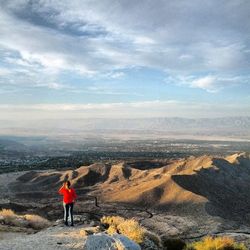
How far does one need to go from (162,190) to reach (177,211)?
6.08 metres

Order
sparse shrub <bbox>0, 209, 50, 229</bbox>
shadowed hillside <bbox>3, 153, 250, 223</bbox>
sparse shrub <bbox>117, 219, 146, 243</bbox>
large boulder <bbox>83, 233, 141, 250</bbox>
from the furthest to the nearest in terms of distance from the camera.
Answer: shadowed hillside <bbox>3, 153, 250, 223</bbox> < sparse shrub <bbox>0, 209, 50, 229</bbox> < sparse shrub <bbox>117, 219, 146, 243</bbox> < large boulder <bbox>83, 233, 141, 250</bbox>

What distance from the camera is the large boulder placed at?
16.3m

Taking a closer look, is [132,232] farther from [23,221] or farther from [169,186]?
[169,186]

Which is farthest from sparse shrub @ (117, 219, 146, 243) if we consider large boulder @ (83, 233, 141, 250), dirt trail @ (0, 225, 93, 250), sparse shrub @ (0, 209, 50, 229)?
sparse shrub @ (0, 209, 50, 229)

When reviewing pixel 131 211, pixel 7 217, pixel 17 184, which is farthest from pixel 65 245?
pixel 17 184

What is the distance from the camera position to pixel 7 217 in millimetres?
25141

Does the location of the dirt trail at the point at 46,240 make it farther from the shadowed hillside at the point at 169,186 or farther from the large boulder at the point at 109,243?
the shadowed hillside at the point at 169,186

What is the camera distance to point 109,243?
1644cm

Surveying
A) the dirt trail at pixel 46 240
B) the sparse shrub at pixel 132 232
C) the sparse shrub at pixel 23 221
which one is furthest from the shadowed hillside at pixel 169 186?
the dirt trail at pixel 46 240

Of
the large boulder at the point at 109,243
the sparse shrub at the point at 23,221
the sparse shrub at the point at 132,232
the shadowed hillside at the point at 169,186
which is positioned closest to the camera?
the large boulder at the point at 109,243

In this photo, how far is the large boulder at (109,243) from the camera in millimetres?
16266

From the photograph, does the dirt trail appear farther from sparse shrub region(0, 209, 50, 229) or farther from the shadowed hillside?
the shadowed hillside

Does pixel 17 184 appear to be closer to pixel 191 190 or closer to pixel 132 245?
pixel 191 190

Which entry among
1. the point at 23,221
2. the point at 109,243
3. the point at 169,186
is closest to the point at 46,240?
the point at 109,243
